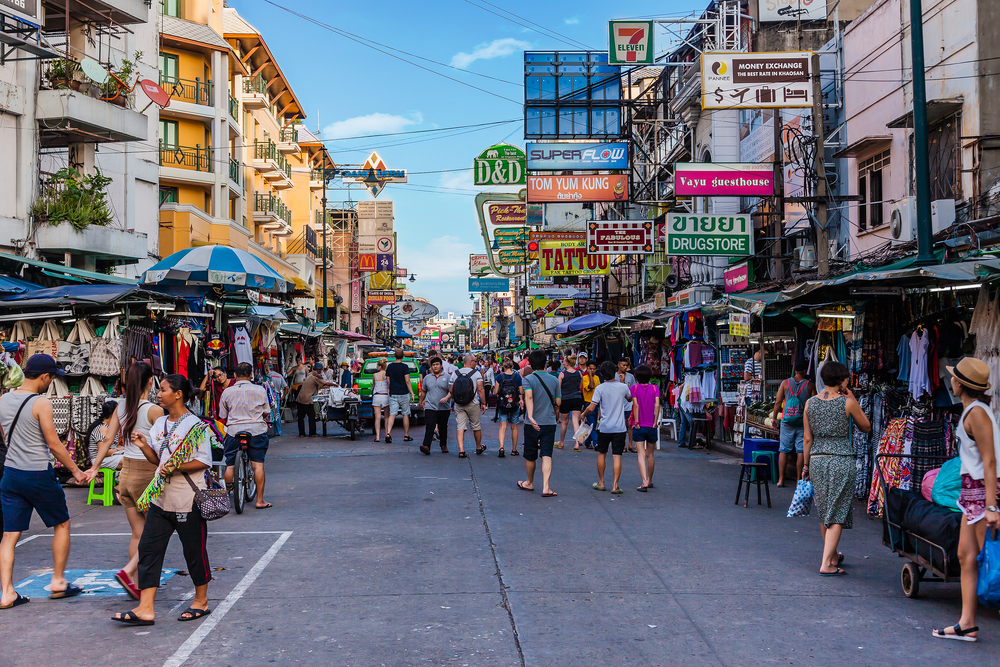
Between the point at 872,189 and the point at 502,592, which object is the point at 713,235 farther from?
the point at 502,592

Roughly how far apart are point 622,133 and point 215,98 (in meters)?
18.4

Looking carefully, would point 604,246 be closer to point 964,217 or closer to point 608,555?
point 964,217

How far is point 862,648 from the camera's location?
5.71 m

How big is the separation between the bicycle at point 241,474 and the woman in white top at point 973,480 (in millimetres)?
7701

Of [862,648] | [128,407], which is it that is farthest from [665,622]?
[128,407]

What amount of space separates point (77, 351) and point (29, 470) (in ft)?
20.4

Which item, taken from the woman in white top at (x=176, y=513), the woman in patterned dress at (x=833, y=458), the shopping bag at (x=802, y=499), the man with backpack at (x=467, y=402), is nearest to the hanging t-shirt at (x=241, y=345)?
the man with backpack at (x=467, y=402)

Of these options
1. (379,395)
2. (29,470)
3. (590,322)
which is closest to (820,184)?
(590,322)

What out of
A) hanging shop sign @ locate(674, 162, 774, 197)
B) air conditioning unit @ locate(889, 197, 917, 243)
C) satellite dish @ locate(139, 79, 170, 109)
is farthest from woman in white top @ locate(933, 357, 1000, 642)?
satellite dish @ locate(139, 79, 170, 109)

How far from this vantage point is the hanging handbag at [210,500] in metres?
6.27

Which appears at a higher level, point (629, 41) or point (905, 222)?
point (629, 41)

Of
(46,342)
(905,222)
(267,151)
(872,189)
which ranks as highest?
(267,151)

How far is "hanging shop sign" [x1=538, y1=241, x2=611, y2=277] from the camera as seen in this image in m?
32.3

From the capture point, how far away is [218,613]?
6410 millimetres
